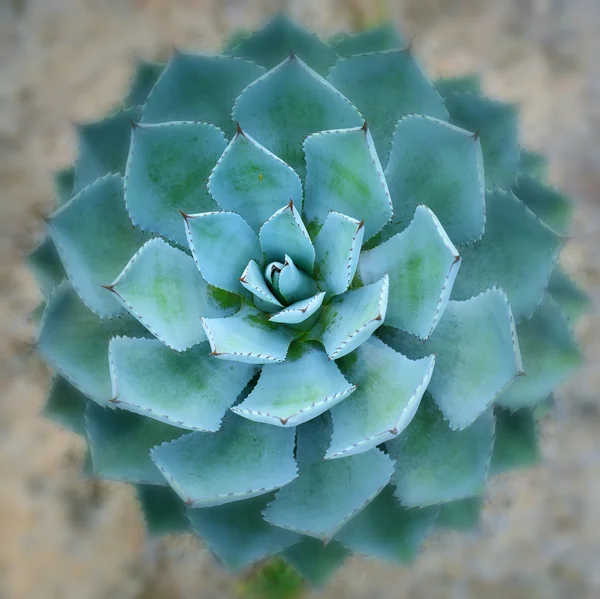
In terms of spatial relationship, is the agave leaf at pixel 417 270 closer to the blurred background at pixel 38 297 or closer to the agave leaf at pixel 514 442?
the agave leaf at pixel 514 442

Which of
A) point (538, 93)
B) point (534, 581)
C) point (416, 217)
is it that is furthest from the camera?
point (538, 93)

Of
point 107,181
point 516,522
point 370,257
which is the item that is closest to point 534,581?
point 516,522

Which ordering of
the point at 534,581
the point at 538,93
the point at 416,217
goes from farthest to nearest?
the point at 538,93 → the point at 534,581 → the point at 416,217

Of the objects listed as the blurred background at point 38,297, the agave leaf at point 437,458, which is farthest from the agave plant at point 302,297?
the blurred background at point 38,297

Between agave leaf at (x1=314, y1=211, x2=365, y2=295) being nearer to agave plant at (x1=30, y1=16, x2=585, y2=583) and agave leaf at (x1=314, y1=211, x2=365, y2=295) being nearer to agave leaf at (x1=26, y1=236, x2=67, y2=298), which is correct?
agave plant at (x1=30, y1=16, x2=585, y2=583)

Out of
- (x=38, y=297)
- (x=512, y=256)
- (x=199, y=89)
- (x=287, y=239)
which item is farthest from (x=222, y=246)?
(x=38, y=297)

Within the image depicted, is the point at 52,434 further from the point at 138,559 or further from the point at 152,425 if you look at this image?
the point at 152,425

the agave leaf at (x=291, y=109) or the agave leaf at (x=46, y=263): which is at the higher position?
the agave leaf at (x=291, y=109)
